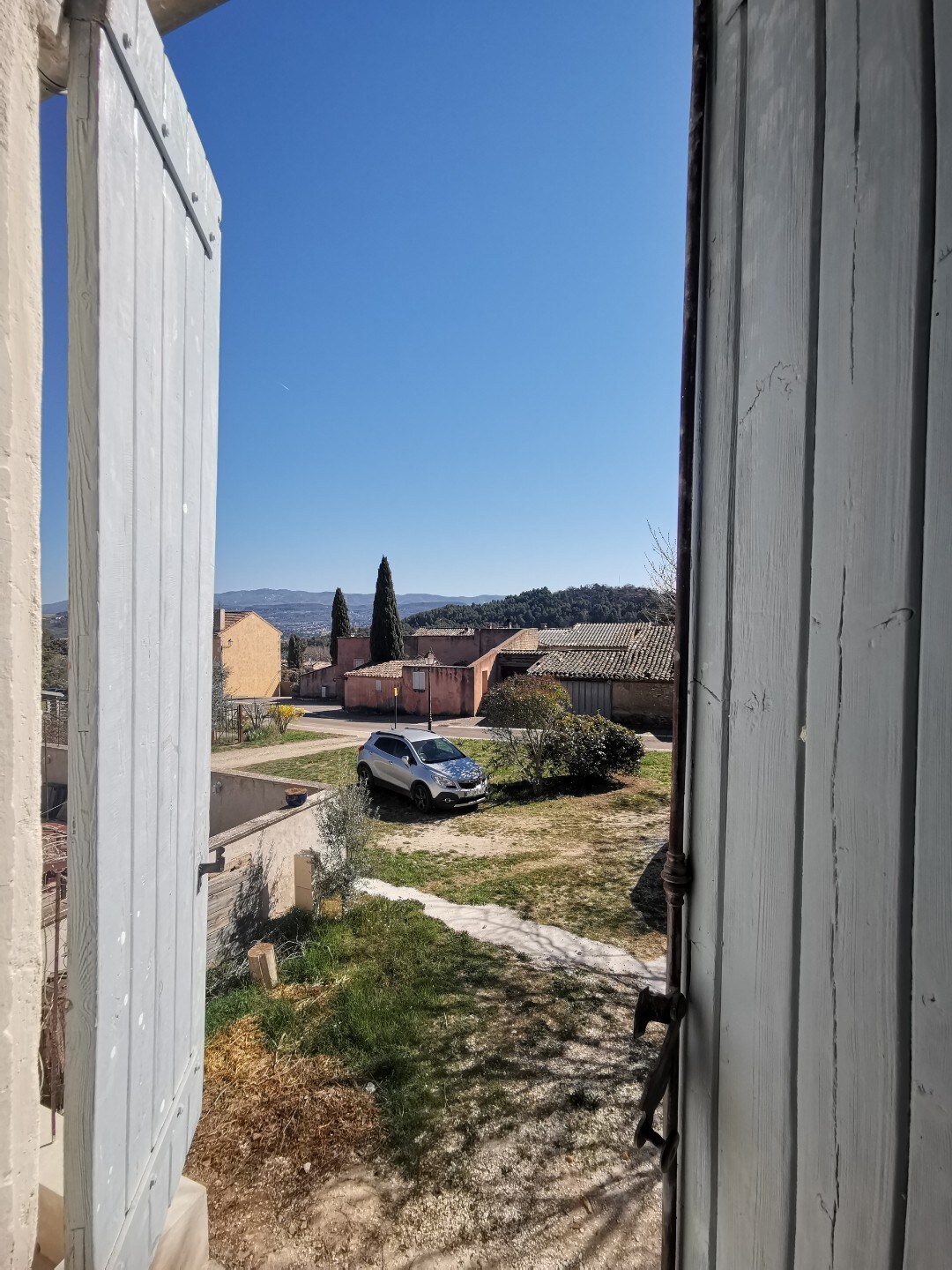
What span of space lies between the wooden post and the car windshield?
5.47 metres

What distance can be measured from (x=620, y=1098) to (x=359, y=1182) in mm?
1462

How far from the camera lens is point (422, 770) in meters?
9.81

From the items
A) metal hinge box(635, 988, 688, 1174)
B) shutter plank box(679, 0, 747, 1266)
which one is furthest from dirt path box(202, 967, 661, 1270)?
metal hinge box(635, 988, 688, 1174)

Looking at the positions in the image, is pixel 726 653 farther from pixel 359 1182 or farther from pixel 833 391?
pixel 359 1182

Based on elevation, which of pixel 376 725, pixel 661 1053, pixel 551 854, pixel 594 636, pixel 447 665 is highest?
pixel 594 636

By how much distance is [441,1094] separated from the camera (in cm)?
339

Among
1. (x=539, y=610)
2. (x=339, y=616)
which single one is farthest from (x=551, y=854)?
(x=539, y=610)

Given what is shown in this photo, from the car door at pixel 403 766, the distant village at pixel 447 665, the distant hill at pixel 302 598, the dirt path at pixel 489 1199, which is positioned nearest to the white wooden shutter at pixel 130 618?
the dirt path at pixel 489 1199

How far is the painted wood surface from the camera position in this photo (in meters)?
0.77

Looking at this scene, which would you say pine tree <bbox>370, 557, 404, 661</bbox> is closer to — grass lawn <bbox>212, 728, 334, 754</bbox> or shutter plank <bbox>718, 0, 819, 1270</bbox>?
grass lawn <bbox>212, 728, 334, 754</bbox>

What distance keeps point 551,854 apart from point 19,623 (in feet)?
25.1

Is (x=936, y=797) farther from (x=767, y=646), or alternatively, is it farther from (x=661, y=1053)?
(x=661, y=1053)

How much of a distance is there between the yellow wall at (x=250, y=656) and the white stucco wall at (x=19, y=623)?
76.3 ft

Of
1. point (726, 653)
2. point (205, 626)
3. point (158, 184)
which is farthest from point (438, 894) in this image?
point (158, 184)
